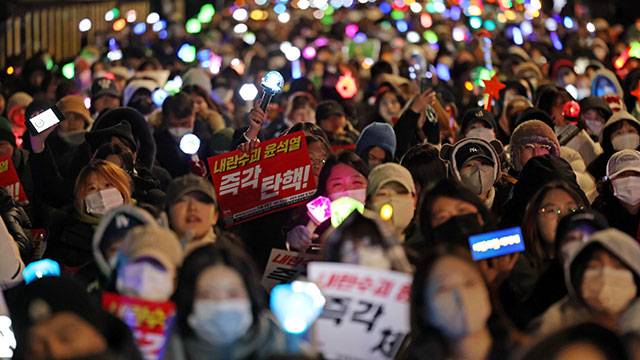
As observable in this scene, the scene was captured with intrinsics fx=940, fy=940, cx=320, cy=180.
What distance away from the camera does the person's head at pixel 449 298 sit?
3.93 metres

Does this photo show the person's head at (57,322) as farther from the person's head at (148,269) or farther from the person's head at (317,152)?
the person's head at (317,152)

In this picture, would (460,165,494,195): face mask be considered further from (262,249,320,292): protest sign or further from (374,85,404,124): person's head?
(374,85,404,124): person's head

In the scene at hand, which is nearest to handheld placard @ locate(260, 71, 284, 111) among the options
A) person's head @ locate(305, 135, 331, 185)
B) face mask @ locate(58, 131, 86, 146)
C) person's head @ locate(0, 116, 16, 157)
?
person's head @ locate(305, 135, 331, 185)

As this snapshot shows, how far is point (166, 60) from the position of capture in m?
16.3

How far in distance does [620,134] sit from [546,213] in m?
3.70

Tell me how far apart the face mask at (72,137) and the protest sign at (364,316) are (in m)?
5.00

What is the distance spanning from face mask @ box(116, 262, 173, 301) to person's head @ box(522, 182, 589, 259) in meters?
2.11

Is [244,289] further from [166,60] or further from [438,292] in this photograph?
[166,60]

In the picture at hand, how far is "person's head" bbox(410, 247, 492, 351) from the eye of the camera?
3.93 meters

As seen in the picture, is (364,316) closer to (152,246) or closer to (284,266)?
A: (152,246)

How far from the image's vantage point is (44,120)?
23.6 ft

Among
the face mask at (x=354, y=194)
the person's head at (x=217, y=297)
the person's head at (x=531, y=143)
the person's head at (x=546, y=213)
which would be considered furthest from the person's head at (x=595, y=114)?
the person's head at (x=217, y=297)

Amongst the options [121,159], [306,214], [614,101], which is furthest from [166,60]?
[306,214]

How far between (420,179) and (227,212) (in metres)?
1.36
